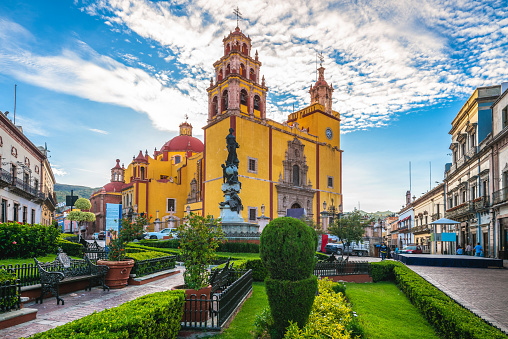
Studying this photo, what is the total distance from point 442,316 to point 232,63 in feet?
112

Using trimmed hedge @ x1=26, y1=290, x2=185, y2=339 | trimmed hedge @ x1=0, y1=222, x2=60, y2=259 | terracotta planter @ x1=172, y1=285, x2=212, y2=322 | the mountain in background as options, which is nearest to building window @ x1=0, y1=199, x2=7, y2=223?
trimmed hedge @ x1=0, y1=222, x2=60, y2=259

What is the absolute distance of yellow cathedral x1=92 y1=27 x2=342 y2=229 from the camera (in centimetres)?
3478

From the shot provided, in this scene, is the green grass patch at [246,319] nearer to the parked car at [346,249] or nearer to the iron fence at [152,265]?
the iron fence at [152,265]

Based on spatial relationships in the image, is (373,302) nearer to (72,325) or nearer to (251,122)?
(72,325)

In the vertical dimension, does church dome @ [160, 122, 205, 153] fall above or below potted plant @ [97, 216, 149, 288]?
above

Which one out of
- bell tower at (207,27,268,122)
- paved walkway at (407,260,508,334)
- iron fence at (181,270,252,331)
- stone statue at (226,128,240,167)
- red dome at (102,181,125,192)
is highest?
bell tower at (207,27,268,122)

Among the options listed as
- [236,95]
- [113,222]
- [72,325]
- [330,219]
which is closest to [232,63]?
[236,95]

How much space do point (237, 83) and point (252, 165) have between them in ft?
27.4

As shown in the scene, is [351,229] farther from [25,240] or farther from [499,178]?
[25,240]

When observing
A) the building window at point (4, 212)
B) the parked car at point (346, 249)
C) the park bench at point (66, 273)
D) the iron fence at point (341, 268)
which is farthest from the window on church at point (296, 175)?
the park bench at point (66, 273)

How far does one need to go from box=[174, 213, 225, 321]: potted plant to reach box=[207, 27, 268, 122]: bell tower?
1114 inches

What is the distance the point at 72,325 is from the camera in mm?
3822

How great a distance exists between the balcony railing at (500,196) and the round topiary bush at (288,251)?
18.3 m

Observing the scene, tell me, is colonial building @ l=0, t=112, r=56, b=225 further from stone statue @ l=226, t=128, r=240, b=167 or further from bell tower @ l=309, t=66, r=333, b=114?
bell tower @ l=309, t=66, r=333, b=114
